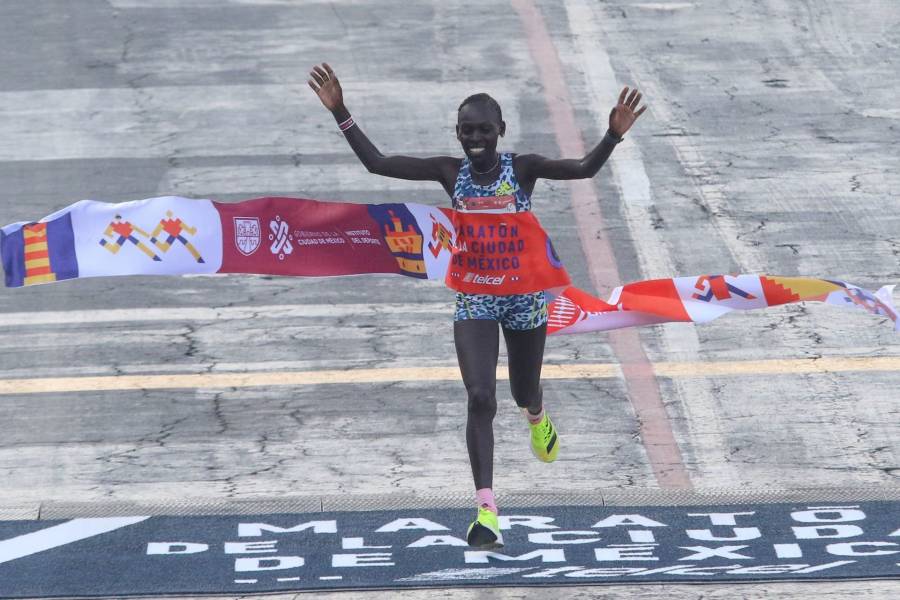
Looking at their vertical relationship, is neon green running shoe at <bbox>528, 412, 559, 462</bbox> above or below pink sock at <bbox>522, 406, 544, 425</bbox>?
below

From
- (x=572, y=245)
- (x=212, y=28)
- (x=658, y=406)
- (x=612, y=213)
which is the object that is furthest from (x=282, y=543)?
(x=212, y=28)

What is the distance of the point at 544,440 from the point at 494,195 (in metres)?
1.71

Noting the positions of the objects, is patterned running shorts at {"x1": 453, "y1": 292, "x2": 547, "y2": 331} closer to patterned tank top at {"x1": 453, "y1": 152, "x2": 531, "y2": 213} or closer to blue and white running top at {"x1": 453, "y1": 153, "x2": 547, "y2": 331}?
blue and white running top at {"x1": 453, "y1": 153, "x2": 547, "y2": 331}

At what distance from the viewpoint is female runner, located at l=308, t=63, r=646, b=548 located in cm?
740

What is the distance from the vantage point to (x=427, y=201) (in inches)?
521

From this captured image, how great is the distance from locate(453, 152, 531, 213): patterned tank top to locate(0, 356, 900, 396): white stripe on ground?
296 cm

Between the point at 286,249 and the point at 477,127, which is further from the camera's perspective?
the point at 286,249

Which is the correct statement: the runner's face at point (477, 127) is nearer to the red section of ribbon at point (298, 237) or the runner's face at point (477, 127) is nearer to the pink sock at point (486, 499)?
the red section of ribbon at point (298, 237)

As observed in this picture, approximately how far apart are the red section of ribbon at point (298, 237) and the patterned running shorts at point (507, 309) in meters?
1.21

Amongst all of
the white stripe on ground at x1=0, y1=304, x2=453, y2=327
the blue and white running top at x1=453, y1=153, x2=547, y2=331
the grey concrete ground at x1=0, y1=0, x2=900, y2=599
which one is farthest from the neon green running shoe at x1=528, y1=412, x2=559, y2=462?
the white stripe on ground at x1=0, y1=304, x2=453, y2=327

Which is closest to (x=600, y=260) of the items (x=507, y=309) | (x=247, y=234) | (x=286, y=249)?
(x=286, y=249)

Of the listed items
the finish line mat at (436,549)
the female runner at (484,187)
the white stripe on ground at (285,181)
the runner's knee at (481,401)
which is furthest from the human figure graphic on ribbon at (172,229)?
the white stripe on ground at (285,181)

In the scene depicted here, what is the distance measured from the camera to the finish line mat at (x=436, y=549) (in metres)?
7.58

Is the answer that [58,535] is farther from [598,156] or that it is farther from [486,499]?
[598,156]
